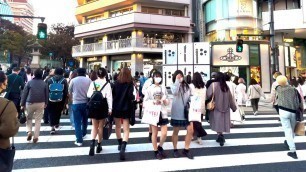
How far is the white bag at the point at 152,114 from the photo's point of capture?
4.95m

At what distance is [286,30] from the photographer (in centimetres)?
2602

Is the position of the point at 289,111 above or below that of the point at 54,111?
above

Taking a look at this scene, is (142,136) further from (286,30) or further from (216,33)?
(286,30)

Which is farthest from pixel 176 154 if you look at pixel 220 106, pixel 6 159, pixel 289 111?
pixel 6 159

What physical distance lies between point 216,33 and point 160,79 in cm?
Answer: 2218

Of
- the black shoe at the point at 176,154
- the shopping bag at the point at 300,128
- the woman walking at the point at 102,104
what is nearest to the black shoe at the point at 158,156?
the black shoe at the point at 176,154

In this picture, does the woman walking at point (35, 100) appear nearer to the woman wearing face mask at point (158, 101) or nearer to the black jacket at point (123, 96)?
the black jacket at point (123, 96)

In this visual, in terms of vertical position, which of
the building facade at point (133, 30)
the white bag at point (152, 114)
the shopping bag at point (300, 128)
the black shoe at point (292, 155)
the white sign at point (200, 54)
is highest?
the building facade at point (133, 30)

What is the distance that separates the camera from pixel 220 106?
6.07m

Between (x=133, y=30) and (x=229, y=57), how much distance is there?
11621 millimetres

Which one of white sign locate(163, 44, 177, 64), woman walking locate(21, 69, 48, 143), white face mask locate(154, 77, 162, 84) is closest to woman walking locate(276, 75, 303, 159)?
white face mask locate(154, 77, 162, 84)

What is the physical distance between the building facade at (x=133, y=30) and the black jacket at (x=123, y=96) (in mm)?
21255

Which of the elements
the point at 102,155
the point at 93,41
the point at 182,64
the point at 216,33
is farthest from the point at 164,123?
the point at 93,41

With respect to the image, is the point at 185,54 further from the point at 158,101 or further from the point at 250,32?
the point at 158,101
